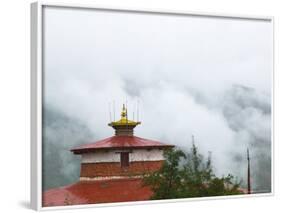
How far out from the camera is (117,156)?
8531mm

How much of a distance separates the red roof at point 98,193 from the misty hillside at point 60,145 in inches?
3.5

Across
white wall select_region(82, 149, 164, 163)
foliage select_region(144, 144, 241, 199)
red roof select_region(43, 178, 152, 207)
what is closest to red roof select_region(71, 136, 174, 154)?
white wall select_region(82, 149, 164, 163)

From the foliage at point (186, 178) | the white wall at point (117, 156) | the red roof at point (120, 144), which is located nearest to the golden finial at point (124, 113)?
the red roof at point (120, 144)

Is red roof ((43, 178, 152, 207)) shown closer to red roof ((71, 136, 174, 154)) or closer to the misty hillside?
the misty hillside

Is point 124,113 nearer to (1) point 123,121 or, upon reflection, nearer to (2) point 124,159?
(1) point 123,121

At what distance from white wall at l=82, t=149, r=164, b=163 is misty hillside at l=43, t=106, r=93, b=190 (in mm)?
158

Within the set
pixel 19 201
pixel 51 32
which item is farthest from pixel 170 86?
pixel 19 201

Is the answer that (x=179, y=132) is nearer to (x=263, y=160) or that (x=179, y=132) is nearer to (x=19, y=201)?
(x=263, y=160)

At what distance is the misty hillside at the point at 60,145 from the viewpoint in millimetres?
8070

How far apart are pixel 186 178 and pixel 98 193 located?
1.06 meters

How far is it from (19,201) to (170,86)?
2.04 metres

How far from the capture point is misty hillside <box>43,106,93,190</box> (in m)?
8.07

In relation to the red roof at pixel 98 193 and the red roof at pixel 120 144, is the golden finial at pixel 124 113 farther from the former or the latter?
the red roof at pixel 98 193

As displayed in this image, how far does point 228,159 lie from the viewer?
357 inches
